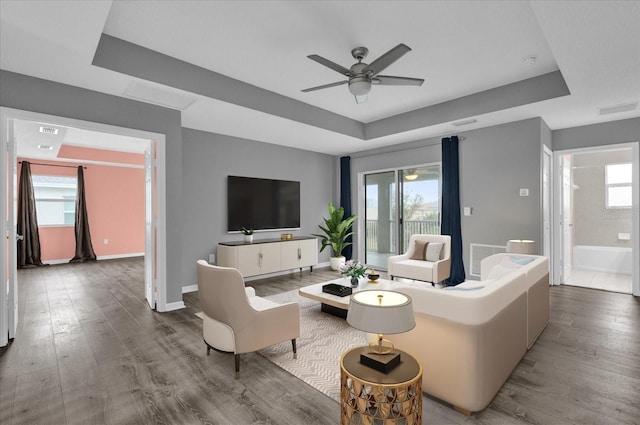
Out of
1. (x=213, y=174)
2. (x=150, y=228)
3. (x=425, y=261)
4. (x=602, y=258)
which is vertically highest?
(x=213, y=174)

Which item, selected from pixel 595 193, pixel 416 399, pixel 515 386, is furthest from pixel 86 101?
pixel 595 193

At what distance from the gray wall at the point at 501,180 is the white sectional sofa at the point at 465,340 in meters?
3.00

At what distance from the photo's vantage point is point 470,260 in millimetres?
5371

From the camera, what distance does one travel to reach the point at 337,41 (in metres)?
3.08

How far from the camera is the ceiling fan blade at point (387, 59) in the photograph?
250 cm

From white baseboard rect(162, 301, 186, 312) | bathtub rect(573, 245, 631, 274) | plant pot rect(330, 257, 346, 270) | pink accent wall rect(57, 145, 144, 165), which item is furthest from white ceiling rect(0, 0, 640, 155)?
pink accent wall rect(57, 145, 144, 165)

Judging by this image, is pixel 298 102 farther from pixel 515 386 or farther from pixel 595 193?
pixel 595 193

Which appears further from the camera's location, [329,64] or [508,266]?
[508,266]

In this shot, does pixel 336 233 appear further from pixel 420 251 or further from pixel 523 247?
pixel 523 247

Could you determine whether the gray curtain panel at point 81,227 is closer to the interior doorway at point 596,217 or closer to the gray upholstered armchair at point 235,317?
the gray upholstered armchair at point 235,317

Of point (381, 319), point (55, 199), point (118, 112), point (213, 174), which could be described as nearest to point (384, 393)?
Answer: point (381, 319)

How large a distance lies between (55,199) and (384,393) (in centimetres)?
914

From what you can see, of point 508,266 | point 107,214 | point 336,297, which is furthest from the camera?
point 107,214


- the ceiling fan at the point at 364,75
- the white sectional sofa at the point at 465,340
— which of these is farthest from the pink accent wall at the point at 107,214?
the white sectional sofa at the point at 465,340
